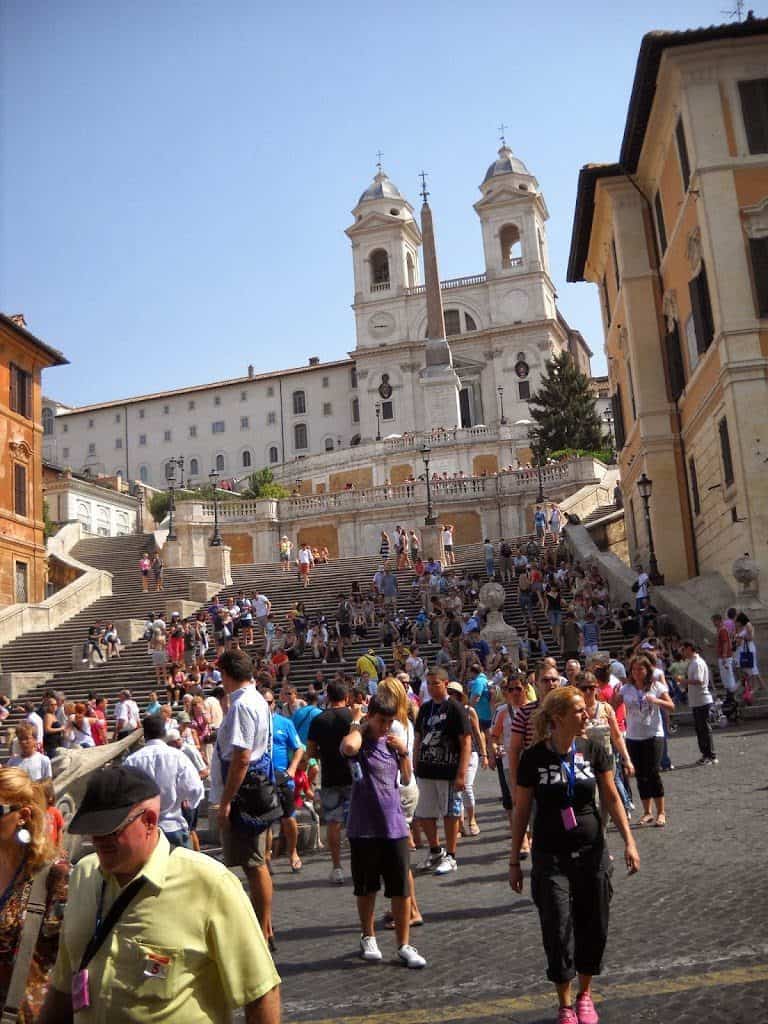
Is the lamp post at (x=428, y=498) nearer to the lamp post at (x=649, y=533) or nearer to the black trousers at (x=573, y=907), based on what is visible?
the lamp post at (x=649, y=533)

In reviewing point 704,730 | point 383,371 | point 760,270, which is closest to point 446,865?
point 704,730

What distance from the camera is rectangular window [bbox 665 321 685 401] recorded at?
2469 centimetres

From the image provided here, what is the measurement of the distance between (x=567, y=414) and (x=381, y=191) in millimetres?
37092

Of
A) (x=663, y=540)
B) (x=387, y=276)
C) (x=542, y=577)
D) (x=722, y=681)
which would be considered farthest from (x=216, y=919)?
(x=387, y=276)

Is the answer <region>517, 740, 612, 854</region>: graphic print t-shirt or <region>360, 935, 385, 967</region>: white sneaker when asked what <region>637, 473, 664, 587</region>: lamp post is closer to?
<region>360, 935, 385, 967</region>: white sneaker

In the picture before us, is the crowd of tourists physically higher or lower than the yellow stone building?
lower

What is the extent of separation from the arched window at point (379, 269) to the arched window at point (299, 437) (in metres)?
13.7

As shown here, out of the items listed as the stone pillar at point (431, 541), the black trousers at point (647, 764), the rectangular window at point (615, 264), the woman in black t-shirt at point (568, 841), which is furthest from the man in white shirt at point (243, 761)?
the stone pillar at point (431, 541)

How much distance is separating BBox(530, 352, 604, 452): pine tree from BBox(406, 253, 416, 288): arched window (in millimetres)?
26620

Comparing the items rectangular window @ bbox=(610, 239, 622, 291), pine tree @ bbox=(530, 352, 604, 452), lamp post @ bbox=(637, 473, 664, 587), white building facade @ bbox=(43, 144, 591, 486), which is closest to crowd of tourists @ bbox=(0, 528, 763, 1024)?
lamp post @ bbox=(637, 473, 664, 587)

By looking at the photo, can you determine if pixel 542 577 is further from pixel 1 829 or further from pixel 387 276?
pixel 387 276

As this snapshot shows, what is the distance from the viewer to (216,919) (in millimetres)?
2945

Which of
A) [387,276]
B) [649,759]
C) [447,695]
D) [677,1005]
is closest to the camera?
[677,1005]

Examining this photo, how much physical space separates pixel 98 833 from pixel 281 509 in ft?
144
